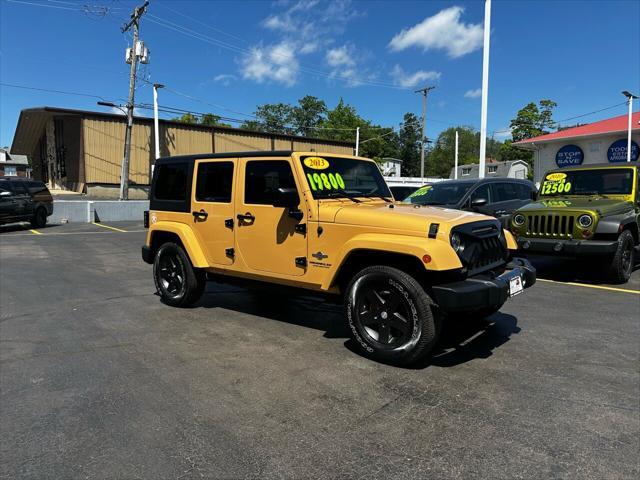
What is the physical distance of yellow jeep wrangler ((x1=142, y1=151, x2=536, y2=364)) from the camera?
150 inches

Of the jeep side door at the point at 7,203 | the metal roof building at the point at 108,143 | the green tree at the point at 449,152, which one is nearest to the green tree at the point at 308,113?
the green tree at the point at 449,152

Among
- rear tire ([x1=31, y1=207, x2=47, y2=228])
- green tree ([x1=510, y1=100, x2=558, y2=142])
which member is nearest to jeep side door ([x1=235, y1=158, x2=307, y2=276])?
rear tire ([x1=31, y1=207, x2=47, y2=228])

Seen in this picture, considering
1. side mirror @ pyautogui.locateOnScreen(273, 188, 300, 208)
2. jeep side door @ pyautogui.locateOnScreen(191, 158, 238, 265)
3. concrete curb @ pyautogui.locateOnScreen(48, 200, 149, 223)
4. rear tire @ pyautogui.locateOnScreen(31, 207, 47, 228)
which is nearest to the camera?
side mirror @ pyautogui.locateOnScreen(273, 188, 300, 208)

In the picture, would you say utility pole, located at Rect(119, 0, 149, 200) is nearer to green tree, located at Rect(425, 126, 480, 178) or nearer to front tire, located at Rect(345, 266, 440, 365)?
front tire, located at Rect(345, 266, 440, 365)

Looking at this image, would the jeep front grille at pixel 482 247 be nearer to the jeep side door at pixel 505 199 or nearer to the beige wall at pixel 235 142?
the jeep side door at pixel 505 199

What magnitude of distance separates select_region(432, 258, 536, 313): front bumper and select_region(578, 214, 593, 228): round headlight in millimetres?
3938

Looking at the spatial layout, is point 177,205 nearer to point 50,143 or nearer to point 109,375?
point 109,375

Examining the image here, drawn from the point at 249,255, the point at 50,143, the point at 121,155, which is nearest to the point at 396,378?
the point at 249,255

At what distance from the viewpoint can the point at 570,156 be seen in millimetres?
25844

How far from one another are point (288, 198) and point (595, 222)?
5261mm

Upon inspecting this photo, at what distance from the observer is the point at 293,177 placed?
4699 mm

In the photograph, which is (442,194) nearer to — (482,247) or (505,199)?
(505,199)

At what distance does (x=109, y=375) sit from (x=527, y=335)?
4.05 metres

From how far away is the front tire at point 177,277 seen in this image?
582 centimetres
